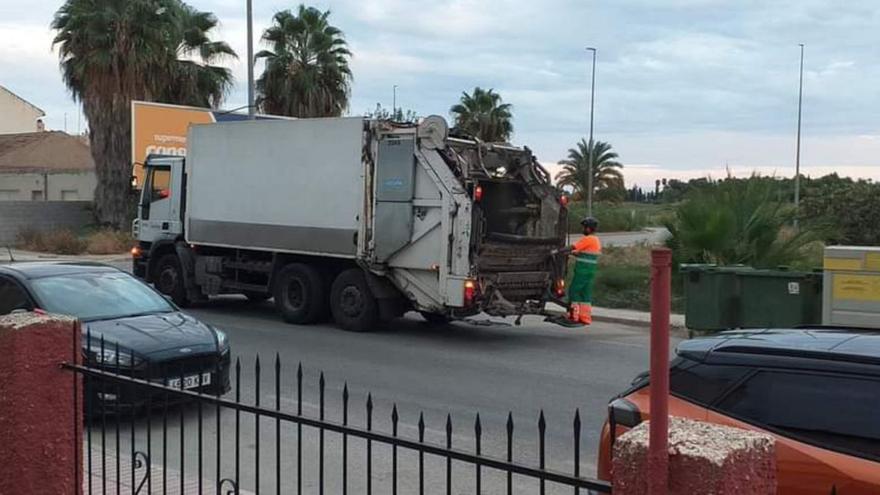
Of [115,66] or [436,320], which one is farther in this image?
[115,66]

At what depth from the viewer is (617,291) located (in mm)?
19438

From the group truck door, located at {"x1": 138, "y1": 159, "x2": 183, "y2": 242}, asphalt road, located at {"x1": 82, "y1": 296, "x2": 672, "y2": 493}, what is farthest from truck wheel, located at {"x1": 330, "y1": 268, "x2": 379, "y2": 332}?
truck door, located at {"x1": 138, "y1": 159, "x2": 183, "y2": 242}

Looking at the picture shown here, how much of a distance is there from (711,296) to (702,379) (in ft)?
32.5

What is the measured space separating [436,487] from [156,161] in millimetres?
12591

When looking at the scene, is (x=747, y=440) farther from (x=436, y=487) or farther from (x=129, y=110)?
(x=129, y=110)

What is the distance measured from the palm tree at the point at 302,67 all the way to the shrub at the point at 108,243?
9.08 m

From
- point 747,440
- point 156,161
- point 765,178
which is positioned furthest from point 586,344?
point 747,440

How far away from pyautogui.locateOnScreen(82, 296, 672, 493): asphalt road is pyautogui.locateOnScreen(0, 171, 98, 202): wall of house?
32.1m

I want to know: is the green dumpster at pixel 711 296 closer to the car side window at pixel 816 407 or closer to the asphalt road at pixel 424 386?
the asphalt road at pixel 424 386

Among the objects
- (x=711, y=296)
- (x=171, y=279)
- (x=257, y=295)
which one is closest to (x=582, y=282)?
(x=711, y=296)

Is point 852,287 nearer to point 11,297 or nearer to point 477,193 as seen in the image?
point 477,193

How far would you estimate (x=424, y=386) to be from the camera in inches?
409

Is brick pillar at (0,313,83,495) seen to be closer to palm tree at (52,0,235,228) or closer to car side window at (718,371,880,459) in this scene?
car side window at (718,371,880,459)

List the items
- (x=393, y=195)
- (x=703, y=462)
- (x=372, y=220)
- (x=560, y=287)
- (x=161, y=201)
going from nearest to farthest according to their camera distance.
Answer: (x=703, y=462), (x=393, y=195), (x=372, y=220), (x=560, y=287), (x=161, y=201)
